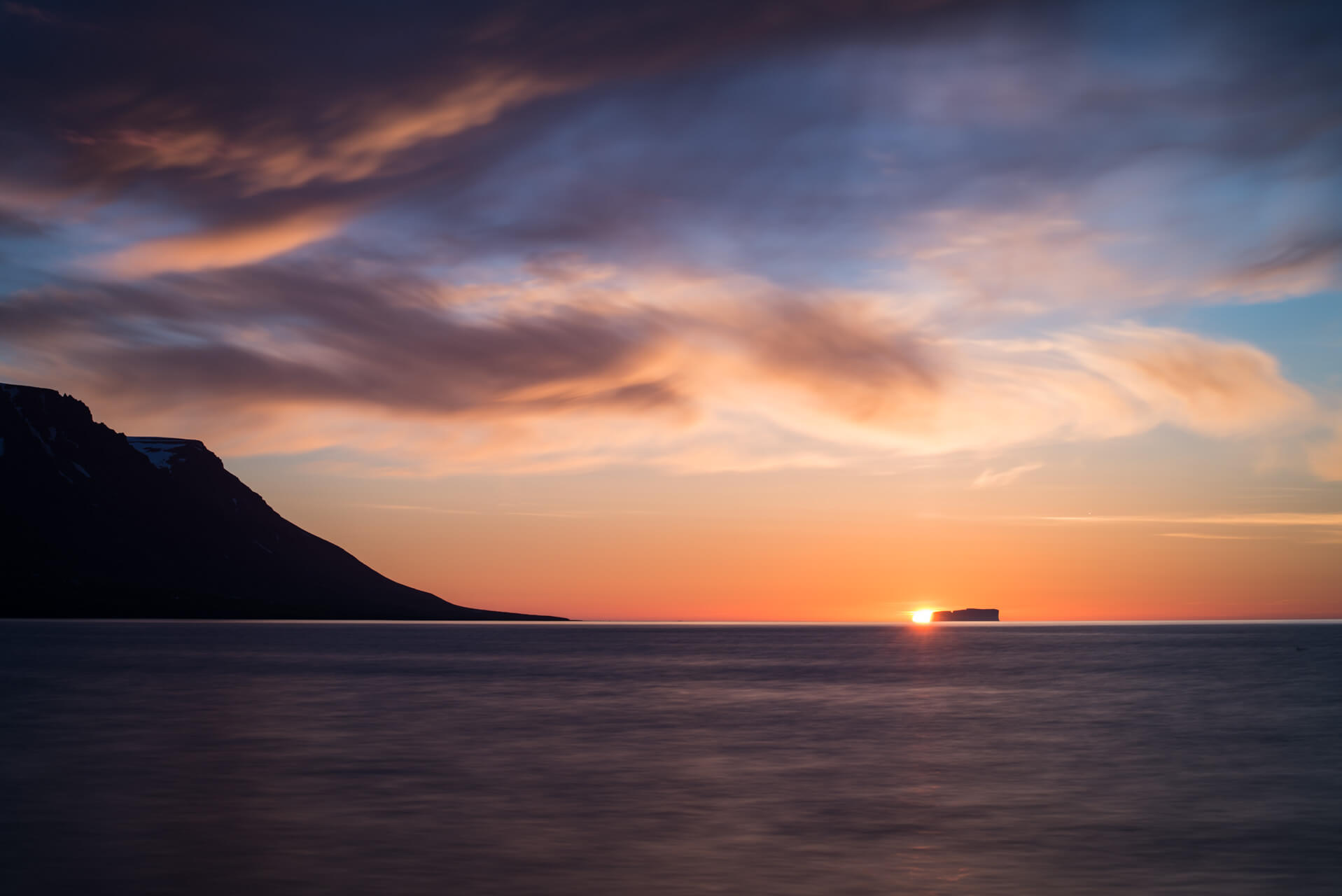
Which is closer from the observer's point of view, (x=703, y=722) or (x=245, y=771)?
(x=245, y=771)

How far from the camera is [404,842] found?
21.2 metres

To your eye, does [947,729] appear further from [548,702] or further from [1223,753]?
[548,702]

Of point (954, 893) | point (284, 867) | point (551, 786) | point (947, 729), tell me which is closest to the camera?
point (954, 893)

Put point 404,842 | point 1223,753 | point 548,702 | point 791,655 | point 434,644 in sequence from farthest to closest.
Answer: point 434,644 < point 791,655 < point 548,702 < point 1223,753 < point 404,842

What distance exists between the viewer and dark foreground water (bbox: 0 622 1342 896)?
1889 centimetres

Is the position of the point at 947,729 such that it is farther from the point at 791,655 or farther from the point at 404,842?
the point at 791,655

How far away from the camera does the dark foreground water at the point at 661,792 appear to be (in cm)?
1889

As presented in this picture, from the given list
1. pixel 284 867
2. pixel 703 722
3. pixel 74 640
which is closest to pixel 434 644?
pixel 74 640

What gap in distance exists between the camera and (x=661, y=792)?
91.5 ft

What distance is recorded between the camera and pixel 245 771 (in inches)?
1171

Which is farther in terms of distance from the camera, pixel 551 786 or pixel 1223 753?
pixel 1223 753

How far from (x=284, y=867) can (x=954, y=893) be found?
468 inches

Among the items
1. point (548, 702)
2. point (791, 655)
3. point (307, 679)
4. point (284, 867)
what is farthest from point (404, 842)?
point (791, 655)

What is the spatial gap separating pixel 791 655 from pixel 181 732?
108m
